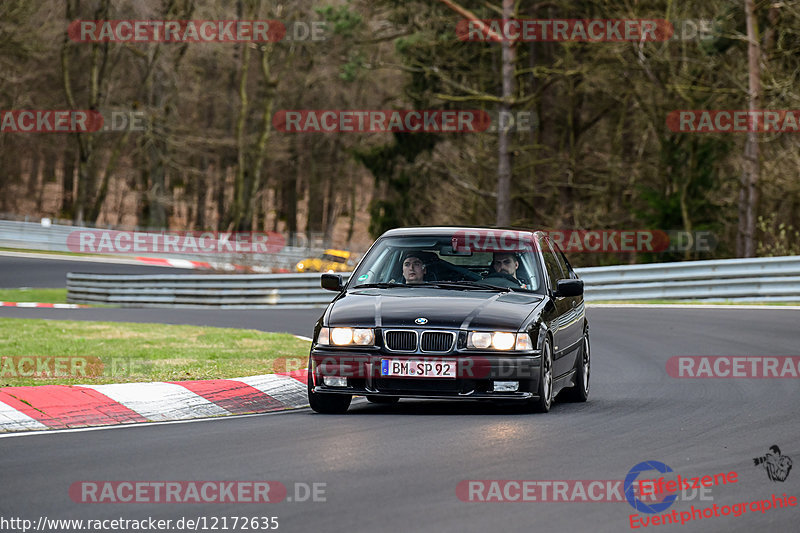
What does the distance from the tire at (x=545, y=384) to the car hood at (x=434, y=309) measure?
34 cm

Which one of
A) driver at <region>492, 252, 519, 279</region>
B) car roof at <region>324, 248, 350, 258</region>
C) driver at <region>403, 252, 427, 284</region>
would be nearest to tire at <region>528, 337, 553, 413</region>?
driver at <region>492, 252, 519, 279</region>

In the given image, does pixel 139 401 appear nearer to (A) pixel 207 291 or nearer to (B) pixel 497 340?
(B) pixel 497 340

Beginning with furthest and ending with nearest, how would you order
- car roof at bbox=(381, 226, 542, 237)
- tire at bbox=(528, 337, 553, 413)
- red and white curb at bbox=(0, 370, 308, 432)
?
car roof at bbox=(381, 226, 542, 237), tire at bbox=(528, 337, 553, 413), red and white curb at bbox=(0, 370, 308, 432)

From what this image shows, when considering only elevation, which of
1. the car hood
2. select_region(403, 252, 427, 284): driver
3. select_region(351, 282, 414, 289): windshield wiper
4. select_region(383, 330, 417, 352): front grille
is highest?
select_region(403, 252, 427, 284): driver

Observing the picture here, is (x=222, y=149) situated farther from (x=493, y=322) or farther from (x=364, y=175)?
(x=493, y=322)

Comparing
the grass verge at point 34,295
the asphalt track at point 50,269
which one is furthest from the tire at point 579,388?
the asphalt track at point 50,269

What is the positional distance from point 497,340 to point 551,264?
209 centimetres

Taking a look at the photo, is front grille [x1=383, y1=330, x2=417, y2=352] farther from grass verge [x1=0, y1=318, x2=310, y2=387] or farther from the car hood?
grass verge [x1=0, y1=318, x2=310, y2=387]

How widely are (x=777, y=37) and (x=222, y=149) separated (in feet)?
132

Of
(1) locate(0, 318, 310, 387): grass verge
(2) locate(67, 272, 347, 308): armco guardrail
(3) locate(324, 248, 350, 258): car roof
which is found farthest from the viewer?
(3) locate(324, 248, 350, 258): car roof

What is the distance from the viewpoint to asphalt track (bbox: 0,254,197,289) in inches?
1577

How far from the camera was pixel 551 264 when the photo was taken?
1123 centimetres

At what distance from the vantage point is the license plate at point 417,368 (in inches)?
363

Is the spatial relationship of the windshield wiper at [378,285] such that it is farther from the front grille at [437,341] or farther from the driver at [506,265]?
the front grille at [437,341]
